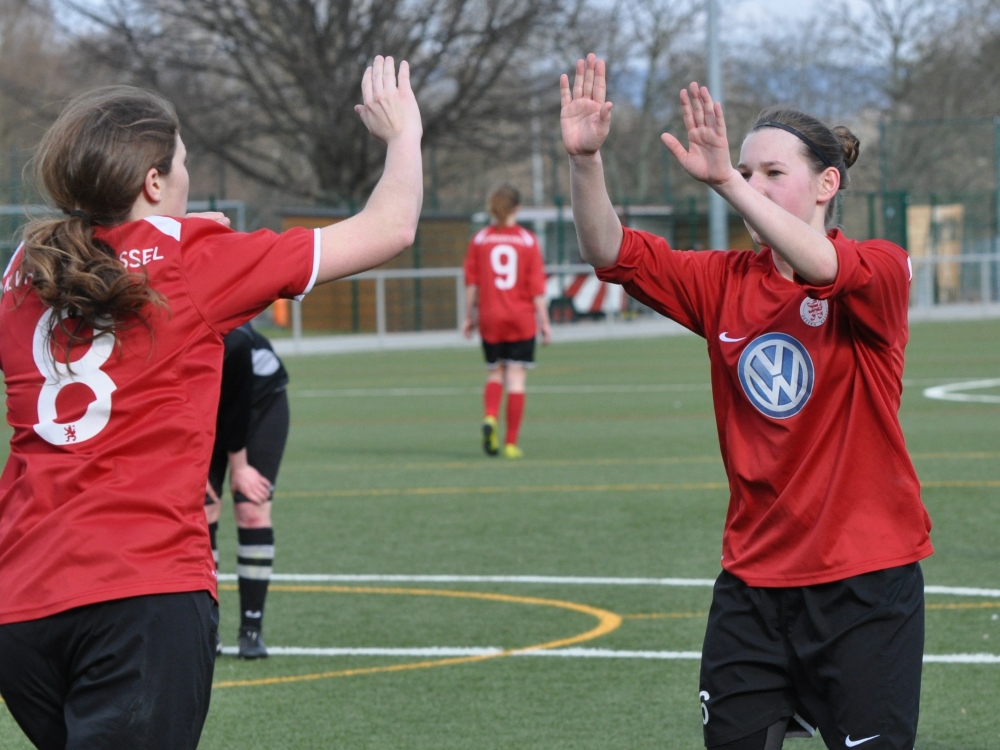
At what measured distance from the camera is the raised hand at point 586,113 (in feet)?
10.4

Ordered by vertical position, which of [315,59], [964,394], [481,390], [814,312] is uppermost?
[315,59]

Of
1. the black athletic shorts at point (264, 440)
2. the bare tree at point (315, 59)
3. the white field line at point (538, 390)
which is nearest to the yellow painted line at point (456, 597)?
the black athletic shorts at point (264, 440)

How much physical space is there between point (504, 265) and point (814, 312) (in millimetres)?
8940

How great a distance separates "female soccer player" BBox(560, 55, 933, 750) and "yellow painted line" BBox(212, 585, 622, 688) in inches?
98.2

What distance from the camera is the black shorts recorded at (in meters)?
12.0

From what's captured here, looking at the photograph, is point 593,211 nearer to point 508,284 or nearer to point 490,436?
point 490,436

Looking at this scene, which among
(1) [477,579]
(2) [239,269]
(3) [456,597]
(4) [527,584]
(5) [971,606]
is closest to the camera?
(2) [239,269]

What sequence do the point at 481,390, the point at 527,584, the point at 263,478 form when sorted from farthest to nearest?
1. the point at 481,390
2. the point at 527,584
3. the point at 263,478

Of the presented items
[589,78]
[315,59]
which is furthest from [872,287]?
[315,59]

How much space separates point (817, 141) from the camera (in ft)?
10.4

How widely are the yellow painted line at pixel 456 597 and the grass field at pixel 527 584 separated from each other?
15 millimetres

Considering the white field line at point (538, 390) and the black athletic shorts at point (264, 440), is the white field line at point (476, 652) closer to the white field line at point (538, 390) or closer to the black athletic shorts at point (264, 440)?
the black athletic shorts at point (264, 440)

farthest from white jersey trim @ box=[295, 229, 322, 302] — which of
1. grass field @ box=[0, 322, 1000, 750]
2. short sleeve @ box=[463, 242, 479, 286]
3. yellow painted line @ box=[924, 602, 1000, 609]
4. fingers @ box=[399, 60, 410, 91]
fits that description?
short sleeve @ box=[463, 242, 479, 286]

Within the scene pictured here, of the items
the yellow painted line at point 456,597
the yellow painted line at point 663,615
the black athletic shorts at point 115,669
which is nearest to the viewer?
the black athletic shorts at point 115,669
